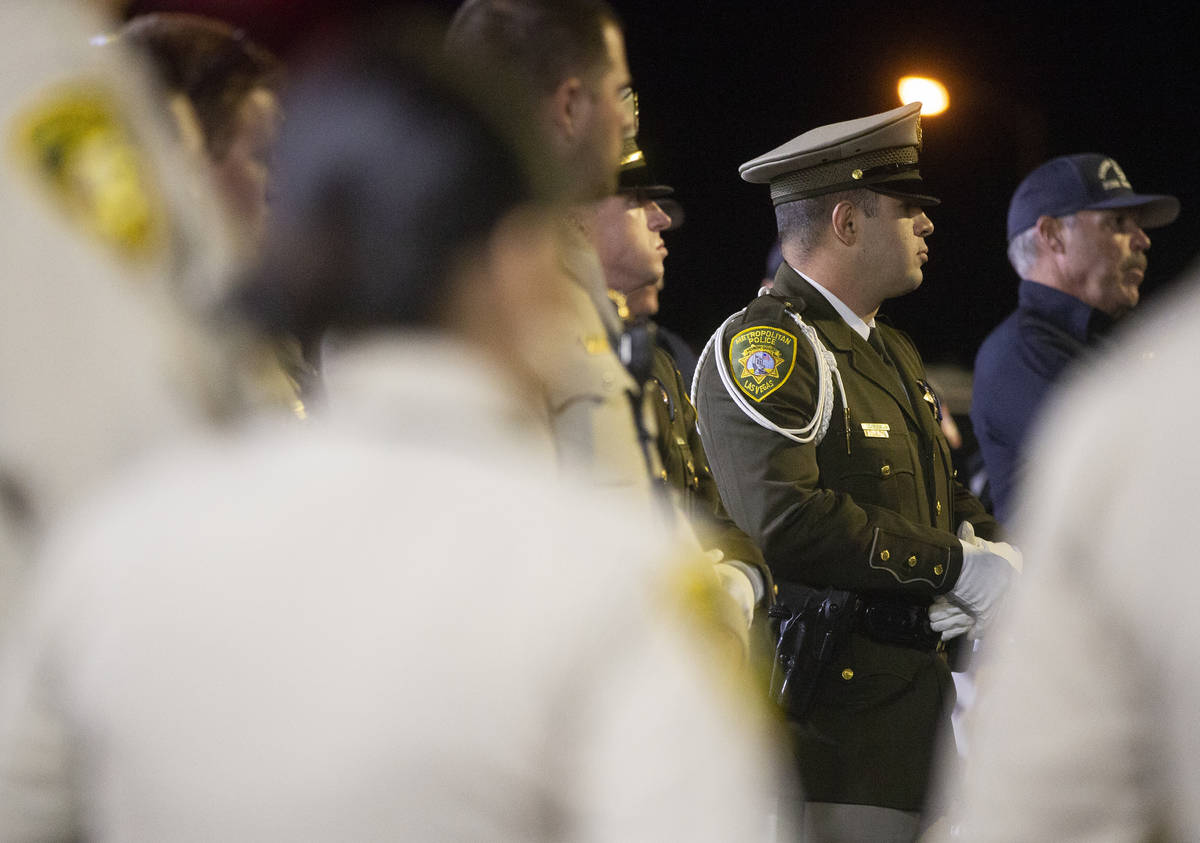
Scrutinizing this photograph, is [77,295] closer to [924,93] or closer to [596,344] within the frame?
[596,344]

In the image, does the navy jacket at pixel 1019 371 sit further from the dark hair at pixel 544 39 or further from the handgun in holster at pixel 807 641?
the dark hair at pixel 544 39

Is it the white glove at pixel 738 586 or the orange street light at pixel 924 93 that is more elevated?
the orange street light at pixel 924 93

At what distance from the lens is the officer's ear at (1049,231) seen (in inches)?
161

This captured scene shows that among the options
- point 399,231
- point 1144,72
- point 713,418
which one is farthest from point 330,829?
point 1144,72

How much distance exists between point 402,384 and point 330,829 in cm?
30

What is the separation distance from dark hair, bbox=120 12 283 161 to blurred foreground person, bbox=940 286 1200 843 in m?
1.15

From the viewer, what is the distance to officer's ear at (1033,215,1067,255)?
410 cm

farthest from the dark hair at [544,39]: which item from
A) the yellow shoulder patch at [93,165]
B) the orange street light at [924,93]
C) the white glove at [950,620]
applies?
the orange street light at [924,93]

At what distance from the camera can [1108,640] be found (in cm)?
100

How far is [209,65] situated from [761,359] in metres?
1.45

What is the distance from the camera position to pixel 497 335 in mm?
1028

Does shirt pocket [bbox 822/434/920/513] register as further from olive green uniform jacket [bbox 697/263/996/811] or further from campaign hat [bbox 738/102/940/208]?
campaign hat [bbox 738/102/940/208]

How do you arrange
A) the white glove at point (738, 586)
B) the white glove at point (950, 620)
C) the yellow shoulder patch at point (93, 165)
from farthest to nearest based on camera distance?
the white glove at point (950, 620), the white glove at point (738, 586), the yellow shoulder patch at point (93, 165)

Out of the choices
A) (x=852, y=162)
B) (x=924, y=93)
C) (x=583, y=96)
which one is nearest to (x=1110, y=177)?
(x=852, y=162)
